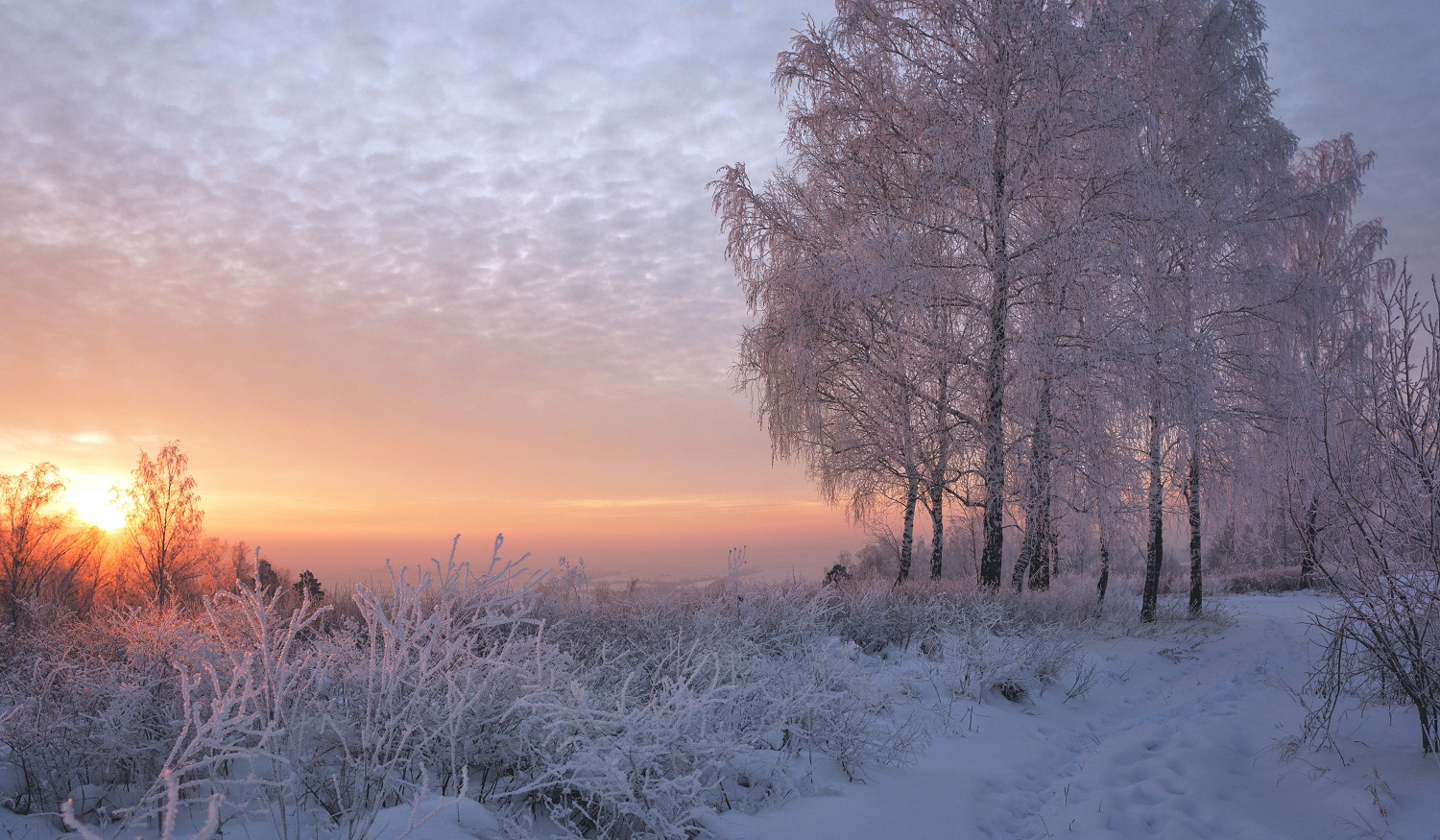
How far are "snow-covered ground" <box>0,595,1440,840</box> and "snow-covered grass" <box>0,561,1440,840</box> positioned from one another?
22 mm

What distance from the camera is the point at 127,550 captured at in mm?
23703

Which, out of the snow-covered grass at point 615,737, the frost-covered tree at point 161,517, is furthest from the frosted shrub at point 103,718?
the frost-covered tree at point 161,517

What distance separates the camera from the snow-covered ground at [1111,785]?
3656 millimetres

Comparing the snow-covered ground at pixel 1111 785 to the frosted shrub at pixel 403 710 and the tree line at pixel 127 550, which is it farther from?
the tree line at pixel 127 550

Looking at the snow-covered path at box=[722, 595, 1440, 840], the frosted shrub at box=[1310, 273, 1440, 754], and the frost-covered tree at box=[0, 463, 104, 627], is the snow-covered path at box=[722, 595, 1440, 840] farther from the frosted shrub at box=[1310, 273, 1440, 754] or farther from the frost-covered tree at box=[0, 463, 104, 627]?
the frost-covered tree at box=[0, 463, 104, 627]

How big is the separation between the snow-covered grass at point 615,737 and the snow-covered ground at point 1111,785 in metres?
0.02

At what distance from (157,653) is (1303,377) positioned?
15.7 meters

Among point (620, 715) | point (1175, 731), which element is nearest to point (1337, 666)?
point (1175, 731)

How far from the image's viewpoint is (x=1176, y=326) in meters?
11.8

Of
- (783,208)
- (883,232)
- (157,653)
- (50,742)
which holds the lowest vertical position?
(50,742)

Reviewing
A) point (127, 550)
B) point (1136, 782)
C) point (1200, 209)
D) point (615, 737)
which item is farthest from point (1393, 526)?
point (127, 550)

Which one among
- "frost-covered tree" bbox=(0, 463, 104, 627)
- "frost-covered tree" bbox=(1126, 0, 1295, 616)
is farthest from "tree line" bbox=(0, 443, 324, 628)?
"frost-covered tree" bbox=(1126, 0, 1295, 616)

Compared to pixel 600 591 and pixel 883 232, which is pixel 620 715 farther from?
pixel 883 232

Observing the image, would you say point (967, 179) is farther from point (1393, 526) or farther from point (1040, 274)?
point (1393, 526)
